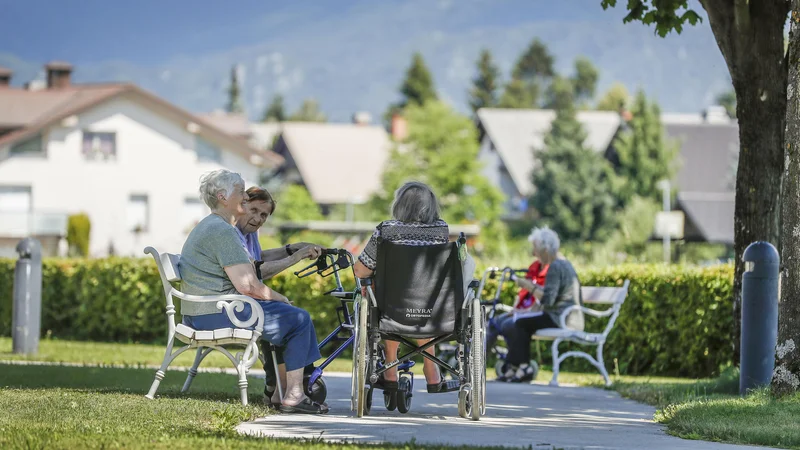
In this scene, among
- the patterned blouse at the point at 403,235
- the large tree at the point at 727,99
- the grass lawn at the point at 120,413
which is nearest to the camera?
the grass lawn at the point at 120,413

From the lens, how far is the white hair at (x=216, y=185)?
30.2ft

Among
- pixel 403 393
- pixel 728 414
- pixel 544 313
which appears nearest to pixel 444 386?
pixel 403 393

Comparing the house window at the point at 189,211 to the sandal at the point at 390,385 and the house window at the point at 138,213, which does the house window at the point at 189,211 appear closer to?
the house window at the point at 138,213

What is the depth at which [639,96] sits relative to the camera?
6894 centimetres

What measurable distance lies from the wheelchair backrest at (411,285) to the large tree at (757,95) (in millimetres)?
3635

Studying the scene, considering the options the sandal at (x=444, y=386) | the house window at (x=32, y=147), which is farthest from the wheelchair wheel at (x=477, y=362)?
the house window at (x=32, y=147)

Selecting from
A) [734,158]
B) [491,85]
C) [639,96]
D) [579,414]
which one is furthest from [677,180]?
[579,414]

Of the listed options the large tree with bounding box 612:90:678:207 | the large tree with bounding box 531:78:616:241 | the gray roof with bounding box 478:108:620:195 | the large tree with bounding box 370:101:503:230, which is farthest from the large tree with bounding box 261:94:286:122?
the large tree with bounding box 612:90:678:207

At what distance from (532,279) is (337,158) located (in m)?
81.3

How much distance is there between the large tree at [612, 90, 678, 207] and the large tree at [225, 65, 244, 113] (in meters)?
76.9

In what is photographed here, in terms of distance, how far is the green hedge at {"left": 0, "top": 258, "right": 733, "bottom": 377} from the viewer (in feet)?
48.6

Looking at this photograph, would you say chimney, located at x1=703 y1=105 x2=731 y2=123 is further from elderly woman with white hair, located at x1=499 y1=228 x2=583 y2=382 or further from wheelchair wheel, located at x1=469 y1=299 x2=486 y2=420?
wheelchair wheel, located at x1=469 y1=299 x2=486 y2=420

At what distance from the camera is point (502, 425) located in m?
8.55

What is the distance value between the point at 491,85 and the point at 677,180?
59014mm
